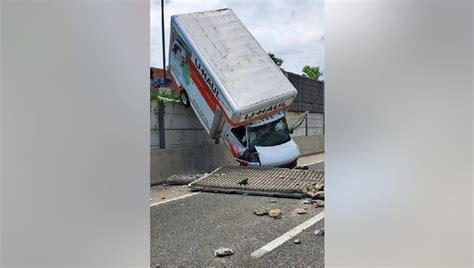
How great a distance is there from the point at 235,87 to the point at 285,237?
4251 millimetres

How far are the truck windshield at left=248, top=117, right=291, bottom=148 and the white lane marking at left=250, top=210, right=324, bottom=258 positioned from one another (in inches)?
143

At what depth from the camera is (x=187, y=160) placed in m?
8.47

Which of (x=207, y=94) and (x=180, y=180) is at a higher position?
(x=207, y=94)

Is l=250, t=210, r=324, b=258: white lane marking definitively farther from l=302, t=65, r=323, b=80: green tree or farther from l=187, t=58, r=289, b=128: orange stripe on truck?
l=302, t=65, r=323, b=80: green tree

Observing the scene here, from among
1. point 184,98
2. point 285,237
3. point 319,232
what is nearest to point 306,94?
point 184,98

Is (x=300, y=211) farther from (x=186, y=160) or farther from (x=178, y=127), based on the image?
(x=178, y=127)
